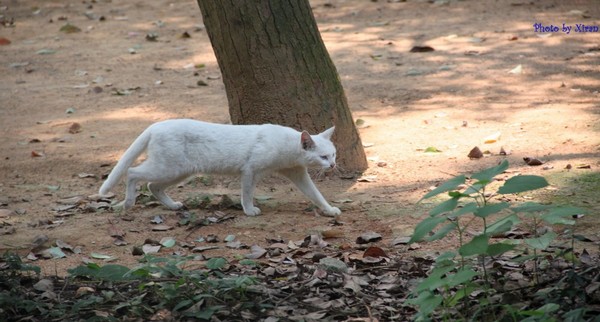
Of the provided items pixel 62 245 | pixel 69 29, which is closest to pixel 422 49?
pixel 69 29

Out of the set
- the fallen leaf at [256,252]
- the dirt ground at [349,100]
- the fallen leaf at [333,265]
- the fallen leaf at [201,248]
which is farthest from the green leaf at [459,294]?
the fallen leaf at [201,248]

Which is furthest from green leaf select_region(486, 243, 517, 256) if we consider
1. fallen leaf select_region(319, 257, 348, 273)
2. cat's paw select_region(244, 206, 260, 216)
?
cat's paw select_region(244, 206, 260, 216)

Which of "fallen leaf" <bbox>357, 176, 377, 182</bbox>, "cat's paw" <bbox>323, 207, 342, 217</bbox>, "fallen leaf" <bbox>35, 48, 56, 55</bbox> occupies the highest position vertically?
"fallen leaf" <bbox>35, 48, 56, 55</bbox>

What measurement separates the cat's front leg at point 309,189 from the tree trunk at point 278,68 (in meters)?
0.57

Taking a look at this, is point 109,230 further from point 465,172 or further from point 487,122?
point 487,122

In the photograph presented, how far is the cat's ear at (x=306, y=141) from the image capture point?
18.0 feet

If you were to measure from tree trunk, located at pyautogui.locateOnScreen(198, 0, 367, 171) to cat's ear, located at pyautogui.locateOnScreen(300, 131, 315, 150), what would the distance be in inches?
26.1

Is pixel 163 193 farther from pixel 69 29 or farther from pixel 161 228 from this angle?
pixel 69 29

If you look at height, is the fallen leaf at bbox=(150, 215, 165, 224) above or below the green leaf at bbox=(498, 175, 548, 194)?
below

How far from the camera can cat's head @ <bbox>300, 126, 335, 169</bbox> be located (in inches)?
220

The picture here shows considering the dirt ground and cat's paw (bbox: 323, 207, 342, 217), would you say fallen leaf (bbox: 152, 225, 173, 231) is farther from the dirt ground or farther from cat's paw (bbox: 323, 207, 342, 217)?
cat's paw (bbox: 323, 207, 342, 217)

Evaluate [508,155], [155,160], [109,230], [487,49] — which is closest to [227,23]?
[155,160]

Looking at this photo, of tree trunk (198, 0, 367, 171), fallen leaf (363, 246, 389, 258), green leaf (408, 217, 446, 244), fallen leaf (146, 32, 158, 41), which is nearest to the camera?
green leaf (408, 217, 446, 244)

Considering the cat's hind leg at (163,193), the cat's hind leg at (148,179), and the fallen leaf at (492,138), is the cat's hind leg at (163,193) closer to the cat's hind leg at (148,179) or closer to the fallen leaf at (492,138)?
the cat's hind leg at (148,179)
